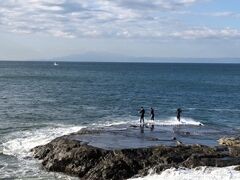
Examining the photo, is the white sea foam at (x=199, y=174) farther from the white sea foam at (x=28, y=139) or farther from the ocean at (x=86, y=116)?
the white sea foam at (x=28, y=139)

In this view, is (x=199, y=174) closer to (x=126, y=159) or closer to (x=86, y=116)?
(x=126, y=159)

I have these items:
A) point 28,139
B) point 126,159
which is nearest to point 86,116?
point 28,139

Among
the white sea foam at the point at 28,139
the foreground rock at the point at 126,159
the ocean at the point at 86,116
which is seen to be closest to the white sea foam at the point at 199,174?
the ocean at the point at 86,116

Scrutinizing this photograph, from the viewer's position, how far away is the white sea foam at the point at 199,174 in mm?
32625

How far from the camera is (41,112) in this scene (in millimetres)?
71625

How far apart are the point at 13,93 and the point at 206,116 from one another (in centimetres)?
4777

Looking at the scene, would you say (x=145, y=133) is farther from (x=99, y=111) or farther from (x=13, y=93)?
(x=13, y=93)

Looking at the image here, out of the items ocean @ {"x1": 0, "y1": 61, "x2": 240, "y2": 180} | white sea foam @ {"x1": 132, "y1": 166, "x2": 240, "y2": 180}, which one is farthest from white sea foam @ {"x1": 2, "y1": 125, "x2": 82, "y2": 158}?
white sea foam @ {"x1": 132, "y1": 166, "x2": 240, "y2": 180}

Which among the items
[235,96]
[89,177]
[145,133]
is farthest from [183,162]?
[235,96]

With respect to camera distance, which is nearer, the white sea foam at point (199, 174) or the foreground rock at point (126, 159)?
the white sea foam at point (199, 174)

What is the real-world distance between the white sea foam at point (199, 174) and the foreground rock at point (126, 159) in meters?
0.66

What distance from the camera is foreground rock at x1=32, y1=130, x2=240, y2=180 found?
3556 centimetres

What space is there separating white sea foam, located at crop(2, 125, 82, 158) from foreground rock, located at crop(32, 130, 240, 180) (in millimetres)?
5041

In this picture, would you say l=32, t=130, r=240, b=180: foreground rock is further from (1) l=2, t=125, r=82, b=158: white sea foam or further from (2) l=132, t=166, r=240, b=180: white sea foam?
(1) l=2, t=125, r=82, b=158: white sea foam
